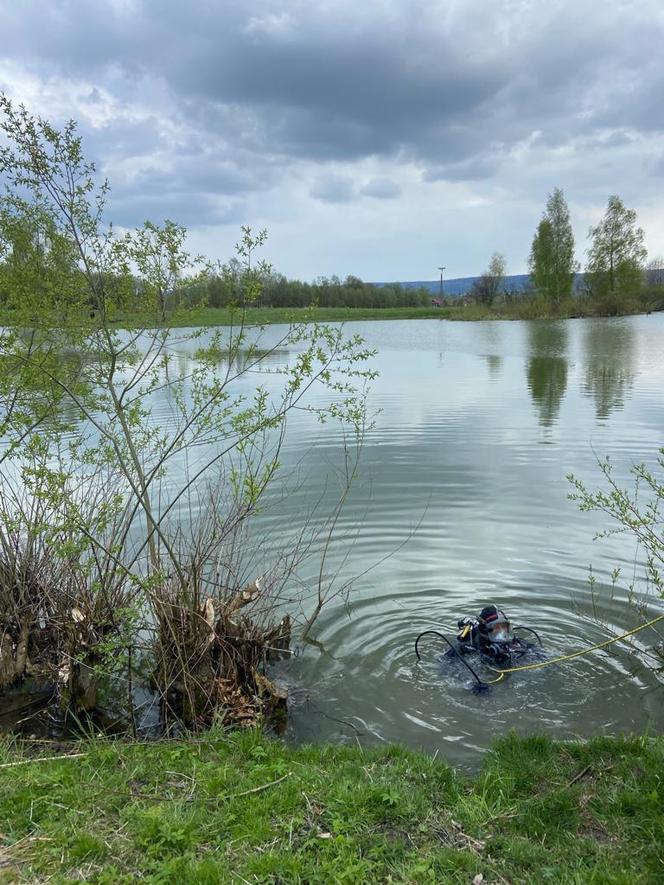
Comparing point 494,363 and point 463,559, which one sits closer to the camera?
point 463,559

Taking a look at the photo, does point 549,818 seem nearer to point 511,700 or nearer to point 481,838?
point 481,838

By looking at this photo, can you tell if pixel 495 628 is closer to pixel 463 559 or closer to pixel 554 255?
pixel 463 559

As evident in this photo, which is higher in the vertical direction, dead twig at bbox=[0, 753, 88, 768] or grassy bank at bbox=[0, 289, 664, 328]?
grassy bank at bbox=[0, 289, 664, 328]

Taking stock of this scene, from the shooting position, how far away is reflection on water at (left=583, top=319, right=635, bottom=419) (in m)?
17.9

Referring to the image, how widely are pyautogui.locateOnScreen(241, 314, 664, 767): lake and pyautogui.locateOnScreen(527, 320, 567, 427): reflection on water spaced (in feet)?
0.59

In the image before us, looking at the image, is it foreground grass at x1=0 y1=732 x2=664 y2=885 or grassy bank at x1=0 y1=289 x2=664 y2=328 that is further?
grassy bank at x1=0 y1=289 x2=664 y2=328

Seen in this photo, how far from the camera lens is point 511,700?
16.5ft

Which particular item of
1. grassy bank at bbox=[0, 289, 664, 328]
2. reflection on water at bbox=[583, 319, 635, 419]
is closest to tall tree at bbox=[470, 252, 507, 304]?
grassy bank at bbox=[0, 289, 664, 328]

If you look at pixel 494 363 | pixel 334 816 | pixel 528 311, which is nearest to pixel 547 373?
pixel 494 363

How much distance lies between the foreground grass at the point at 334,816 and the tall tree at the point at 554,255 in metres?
66.3

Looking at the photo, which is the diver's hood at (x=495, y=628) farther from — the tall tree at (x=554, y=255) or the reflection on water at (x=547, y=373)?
the tall tree at (x=554, y=255)

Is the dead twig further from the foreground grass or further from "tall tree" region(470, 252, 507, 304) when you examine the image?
"tall tree" region(470, 252, 507, 304)

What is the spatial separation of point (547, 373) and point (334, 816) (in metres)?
22.5

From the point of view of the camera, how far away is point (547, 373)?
78.5 ft
